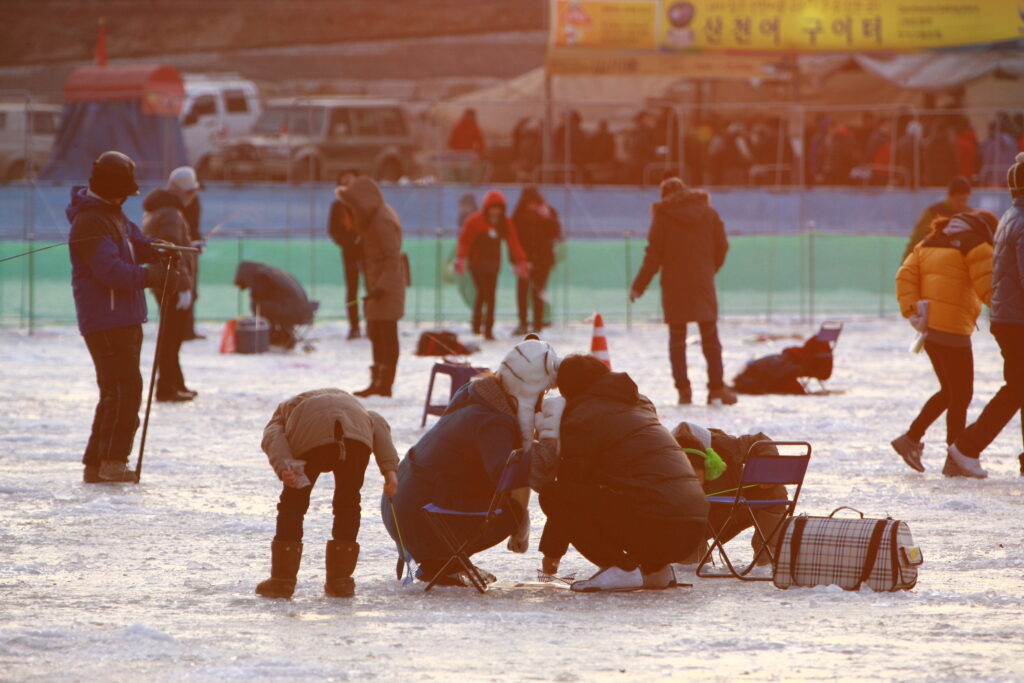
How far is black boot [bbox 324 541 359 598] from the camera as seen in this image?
6.54 meters

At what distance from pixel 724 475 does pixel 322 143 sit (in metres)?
22.0

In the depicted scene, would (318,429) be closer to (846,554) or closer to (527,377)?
(527,377)

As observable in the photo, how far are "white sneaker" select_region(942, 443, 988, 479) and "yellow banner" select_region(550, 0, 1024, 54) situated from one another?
63.9 ft

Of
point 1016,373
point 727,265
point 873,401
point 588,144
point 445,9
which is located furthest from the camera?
point 445,9

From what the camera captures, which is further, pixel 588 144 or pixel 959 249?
pixel 588 144

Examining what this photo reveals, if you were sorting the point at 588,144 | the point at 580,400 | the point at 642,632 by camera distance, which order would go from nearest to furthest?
the point at 642,632, the point at 580,400, the point at 588,144

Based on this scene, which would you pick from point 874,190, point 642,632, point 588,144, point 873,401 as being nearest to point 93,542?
point 642,632

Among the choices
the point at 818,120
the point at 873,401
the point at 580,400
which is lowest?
the point at 873,401

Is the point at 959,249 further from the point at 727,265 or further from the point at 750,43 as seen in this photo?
the point at 750,43

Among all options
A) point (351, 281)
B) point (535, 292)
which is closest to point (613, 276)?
point (535, 292)

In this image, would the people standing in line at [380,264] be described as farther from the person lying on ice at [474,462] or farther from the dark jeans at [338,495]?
the dark jeans at [338,495]

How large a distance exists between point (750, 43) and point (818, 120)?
2.41 meters

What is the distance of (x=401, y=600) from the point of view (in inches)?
259

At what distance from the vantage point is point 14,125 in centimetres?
2695
